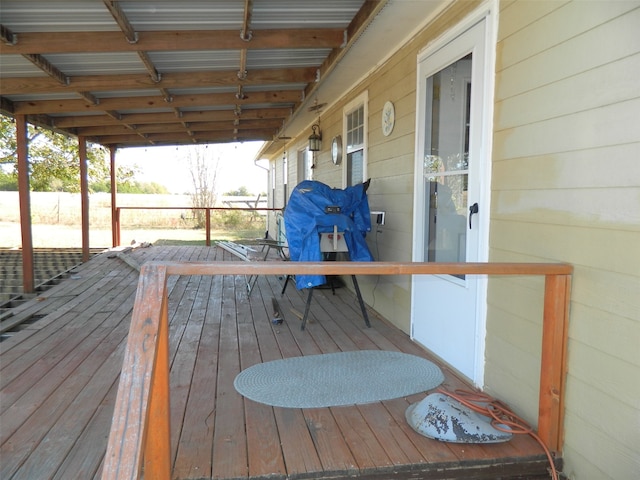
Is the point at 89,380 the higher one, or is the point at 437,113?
the point at 437,113

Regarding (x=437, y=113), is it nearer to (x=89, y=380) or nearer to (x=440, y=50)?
(x=440, y=50)

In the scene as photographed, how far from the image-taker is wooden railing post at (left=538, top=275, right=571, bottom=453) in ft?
5.74

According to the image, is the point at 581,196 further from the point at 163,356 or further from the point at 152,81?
the point at 152,81

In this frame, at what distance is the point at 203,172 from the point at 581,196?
1994 centimetres

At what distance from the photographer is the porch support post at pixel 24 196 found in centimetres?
525

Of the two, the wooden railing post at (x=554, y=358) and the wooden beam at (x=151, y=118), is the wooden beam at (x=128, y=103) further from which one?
the wooden railing post at (x=554, y=358)

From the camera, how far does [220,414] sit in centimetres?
217

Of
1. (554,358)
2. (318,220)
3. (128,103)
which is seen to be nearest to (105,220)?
(128,103)

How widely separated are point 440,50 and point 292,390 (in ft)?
7.51

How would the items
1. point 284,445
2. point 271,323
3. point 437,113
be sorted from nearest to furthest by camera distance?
point 284,445, point 437,113, point 271,323

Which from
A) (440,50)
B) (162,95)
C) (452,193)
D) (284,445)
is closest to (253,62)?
(162,95)

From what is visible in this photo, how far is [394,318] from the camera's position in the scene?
151 inches

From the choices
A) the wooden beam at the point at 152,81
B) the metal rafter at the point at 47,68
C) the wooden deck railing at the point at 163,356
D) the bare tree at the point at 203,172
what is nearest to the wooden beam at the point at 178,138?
the wooden beam at the point at 152,81

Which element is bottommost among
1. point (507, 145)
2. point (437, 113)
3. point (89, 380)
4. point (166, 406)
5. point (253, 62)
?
point (89, 380)
